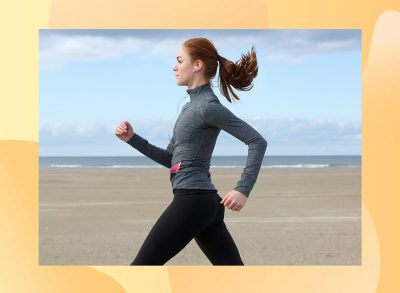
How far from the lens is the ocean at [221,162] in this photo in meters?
29.6

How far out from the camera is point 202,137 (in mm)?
3684

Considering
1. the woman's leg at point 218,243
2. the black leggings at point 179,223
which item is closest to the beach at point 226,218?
the woman's leg at point 218,243

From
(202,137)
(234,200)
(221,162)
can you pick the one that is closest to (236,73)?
(202,137)

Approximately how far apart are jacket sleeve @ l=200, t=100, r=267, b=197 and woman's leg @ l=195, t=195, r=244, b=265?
0.79 ft

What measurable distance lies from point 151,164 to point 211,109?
24741mm

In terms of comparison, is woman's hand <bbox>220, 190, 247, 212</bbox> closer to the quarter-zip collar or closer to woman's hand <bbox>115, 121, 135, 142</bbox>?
the quarter-zip collar

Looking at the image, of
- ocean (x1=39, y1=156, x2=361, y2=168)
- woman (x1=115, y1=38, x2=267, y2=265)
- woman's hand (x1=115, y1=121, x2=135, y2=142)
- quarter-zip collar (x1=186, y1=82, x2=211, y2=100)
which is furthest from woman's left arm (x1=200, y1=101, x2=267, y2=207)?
ocean (x1=39, y1=156, x2=361, y2=168)

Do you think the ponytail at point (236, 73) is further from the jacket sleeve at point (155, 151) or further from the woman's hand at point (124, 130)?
the woman's hand at point (124, 130)

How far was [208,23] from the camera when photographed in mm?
4500

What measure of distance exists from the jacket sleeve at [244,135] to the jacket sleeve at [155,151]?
35cm

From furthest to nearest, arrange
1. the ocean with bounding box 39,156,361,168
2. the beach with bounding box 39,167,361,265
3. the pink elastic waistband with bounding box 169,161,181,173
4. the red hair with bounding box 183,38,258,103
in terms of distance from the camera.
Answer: the ocean with bounding box 39,156,361,168 → the beach with bounding box 39,167,361,265 → the red hair with bounding box 183,38,258,103 → the pink elastic waistband with bounding box 169,161,181,173

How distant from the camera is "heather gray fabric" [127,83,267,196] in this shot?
3561 millimetres

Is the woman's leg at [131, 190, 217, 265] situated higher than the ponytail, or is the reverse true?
the ponytail

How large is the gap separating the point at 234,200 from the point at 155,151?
67 cm
